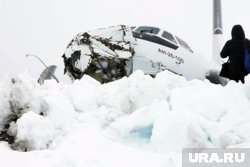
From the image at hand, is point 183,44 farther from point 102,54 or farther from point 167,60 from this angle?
point 102,54

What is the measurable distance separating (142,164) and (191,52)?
1159 centimetres

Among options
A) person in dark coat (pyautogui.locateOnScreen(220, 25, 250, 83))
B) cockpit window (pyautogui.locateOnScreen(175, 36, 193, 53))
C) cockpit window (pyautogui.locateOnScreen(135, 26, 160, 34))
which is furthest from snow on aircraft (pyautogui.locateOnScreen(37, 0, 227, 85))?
person in dark coat (pyautogui.locateOnScreen(220, 25, 250, 83))

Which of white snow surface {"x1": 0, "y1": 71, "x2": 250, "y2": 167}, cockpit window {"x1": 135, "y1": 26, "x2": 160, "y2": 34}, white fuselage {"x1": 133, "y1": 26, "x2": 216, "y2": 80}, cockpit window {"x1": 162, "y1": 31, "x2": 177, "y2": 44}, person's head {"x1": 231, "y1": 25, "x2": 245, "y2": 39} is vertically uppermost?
person's head {"x1": 231, "y1": 25, "x2": 245, "y2": 39}

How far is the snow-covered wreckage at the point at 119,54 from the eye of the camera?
1334 cm

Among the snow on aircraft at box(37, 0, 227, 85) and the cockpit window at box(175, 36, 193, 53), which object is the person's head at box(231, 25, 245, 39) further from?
the cockpit window at box(175, 36, 193, 53)

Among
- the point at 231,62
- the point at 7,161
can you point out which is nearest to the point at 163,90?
the point at 7,161

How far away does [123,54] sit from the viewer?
13.5 m

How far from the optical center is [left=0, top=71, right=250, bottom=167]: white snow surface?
16.5 ft

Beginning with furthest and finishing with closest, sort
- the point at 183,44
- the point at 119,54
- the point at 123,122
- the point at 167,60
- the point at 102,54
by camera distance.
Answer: the point at 183,44 < the point at 167,60 < the point at 119,54 < the point at 102,54 < the point at 123,122

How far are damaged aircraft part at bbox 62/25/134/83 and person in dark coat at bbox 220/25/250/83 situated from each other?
4.13 meters

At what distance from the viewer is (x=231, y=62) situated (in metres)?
10.2

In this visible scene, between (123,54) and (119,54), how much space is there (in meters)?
0.14

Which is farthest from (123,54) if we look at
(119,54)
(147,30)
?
(147,30)

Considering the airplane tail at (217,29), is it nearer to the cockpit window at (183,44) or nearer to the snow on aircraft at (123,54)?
the cockpit window at (183,44)
